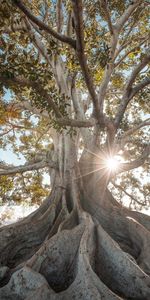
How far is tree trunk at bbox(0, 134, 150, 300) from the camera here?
2.82 metres

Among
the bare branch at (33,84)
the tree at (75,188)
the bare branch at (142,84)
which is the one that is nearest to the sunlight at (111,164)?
the tree at (75,188)

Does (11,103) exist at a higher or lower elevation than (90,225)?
higher

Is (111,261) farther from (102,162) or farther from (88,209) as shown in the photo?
(102,162)

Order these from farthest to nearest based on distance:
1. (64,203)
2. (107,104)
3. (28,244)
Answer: (107,104) < (64,203) < (28,244)

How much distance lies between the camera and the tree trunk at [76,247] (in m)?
2.82

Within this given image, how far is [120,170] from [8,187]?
205 inches

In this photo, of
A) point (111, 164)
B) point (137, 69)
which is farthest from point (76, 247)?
point (137, 69)

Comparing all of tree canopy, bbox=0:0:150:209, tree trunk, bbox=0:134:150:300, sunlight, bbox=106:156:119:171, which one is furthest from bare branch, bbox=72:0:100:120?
sunlight, bbox=106:156:119:171

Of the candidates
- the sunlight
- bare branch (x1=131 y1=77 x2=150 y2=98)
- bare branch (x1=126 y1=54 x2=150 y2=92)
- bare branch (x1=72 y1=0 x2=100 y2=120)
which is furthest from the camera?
the sunlight

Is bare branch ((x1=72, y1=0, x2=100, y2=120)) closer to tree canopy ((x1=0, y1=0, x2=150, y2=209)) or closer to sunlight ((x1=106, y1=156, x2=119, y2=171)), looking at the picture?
tree canopy ((x1=0, y1=0, x2=150, y2=209))

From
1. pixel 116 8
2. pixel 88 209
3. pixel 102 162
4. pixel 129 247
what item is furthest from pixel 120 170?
pixel 116 8

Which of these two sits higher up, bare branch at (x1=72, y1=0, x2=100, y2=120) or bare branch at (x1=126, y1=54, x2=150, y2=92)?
bare branch at (x1=126, y1=54, x2=150, y2=92)

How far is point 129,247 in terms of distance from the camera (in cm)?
467

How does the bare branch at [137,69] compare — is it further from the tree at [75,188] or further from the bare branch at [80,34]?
the bare branch at [80,34]
